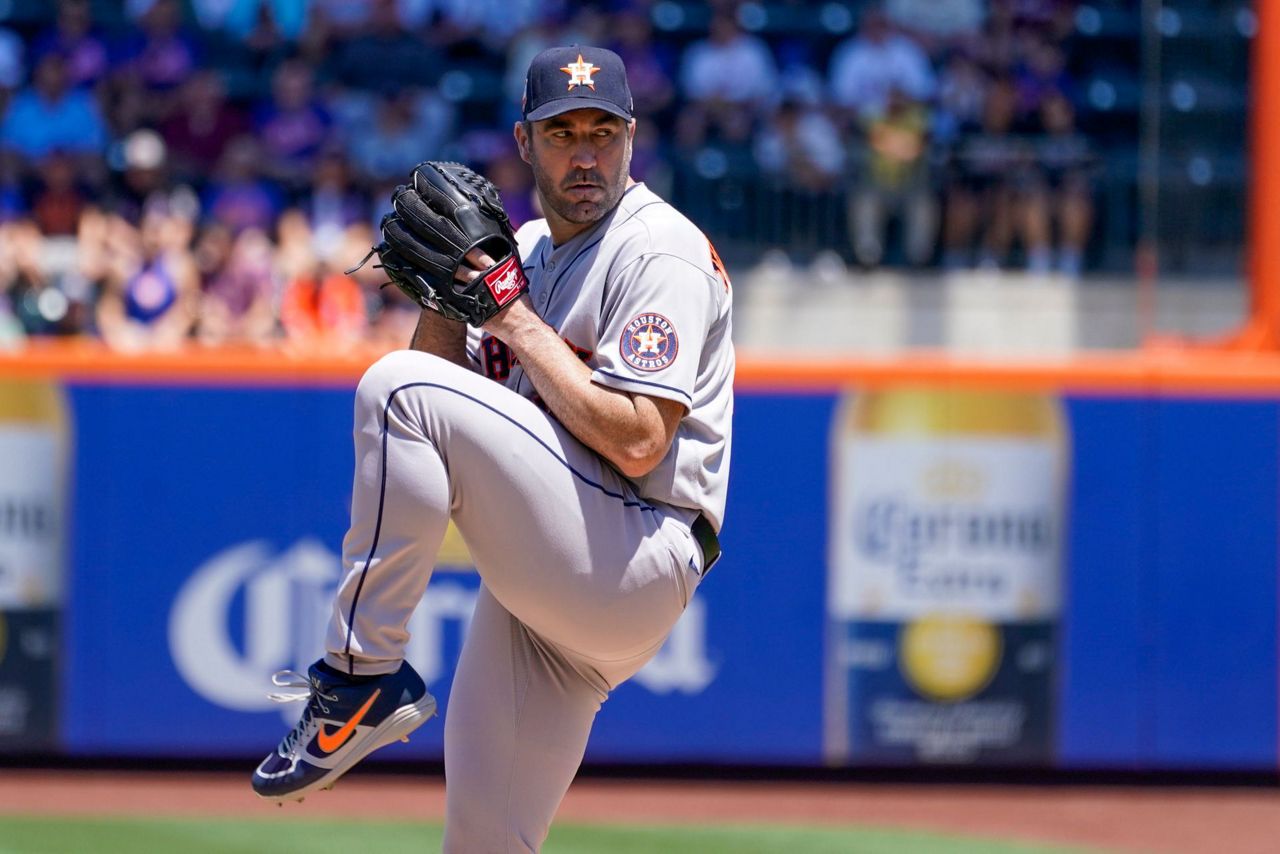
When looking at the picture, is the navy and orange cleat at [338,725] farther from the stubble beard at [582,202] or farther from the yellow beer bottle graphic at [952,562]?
the yellow beer bottle graphic at [952,562]

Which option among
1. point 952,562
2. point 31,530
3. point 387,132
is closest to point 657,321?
point 952,562

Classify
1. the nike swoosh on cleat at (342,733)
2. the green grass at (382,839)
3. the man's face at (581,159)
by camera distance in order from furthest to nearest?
the green grass at (382,839), the man's face at (581,159), the nike swoosh on cleat at (342,733)

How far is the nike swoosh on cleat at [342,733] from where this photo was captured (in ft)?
10.3

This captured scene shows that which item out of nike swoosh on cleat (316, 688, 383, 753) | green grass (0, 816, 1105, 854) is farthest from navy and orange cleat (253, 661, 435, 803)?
green grass (0, 816, 1105, 854)

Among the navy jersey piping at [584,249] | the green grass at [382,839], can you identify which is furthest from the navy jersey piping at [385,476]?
the green grass at [382,839]

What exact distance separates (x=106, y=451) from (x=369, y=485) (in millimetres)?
4180

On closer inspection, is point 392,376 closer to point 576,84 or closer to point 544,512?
→ point 544,512

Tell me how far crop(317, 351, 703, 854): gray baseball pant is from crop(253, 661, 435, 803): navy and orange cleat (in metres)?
0.04

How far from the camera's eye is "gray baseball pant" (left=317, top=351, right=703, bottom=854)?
3.06 meters

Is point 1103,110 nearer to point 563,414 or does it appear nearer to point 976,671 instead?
point 976,671

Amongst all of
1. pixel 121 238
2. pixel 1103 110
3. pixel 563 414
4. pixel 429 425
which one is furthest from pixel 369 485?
pixel 1103 110

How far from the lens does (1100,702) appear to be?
686cm

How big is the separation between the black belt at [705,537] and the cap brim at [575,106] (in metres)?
0.82

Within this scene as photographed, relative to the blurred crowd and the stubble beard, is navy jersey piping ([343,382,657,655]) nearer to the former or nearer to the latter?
the stubble beard
